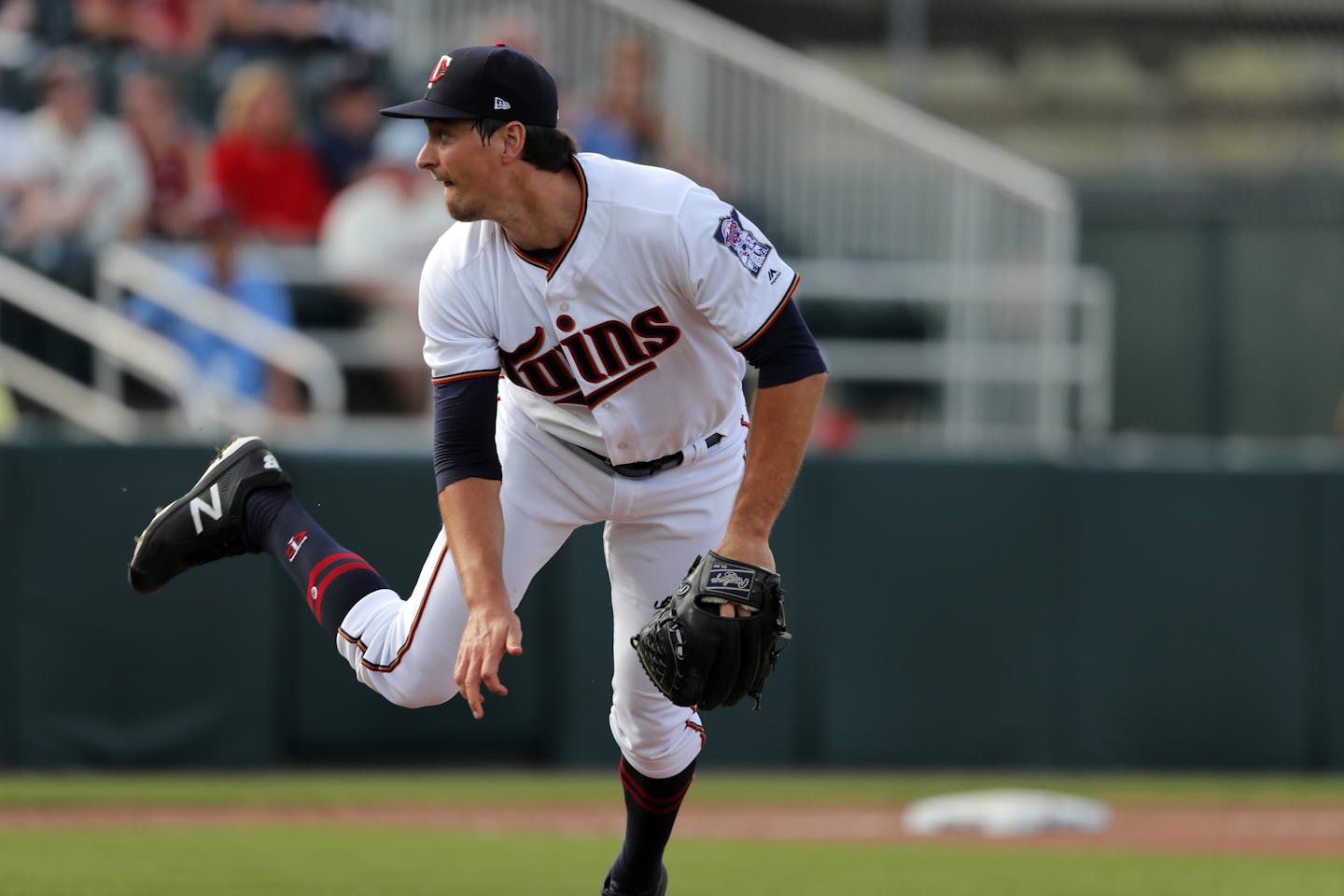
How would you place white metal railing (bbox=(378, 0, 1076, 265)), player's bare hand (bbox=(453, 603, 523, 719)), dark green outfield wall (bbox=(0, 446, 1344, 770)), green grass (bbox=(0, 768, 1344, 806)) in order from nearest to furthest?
player's bare hand (bbox=(453, 603, 523, 719)) < green grass (bbox=(0, 768, 1344, 806)) < dark green outfield wall (bbox=(0, 446, 1344, 770)) < white metal railing (bbox=(378, 0, 1076, 265))

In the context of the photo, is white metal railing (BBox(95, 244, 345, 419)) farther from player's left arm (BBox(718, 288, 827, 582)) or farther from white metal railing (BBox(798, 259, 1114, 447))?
player's left arm (BBox(718, 288, 827, 582))

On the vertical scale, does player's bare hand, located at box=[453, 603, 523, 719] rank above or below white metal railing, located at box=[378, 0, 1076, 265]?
below

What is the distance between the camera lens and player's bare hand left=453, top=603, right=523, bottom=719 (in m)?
4.47

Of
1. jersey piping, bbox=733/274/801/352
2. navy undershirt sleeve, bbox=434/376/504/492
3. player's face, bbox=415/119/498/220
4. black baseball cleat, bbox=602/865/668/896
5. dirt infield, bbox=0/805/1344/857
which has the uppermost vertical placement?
player's face, bbox=415/119/498/220

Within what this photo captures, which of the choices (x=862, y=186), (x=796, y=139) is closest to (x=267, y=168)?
(x=796, y=139)

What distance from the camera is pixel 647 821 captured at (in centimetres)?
563

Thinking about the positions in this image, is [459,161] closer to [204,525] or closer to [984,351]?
[204,525]

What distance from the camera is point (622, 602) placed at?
17.9ft

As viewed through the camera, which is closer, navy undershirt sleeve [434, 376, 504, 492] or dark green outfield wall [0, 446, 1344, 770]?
navy undershirt sleeve [434, 376, 504, 492]

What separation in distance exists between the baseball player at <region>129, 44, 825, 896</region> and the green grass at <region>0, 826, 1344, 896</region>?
1579mm

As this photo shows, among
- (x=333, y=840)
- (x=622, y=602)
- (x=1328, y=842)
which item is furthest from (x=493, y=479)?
(x=1328, y=842)

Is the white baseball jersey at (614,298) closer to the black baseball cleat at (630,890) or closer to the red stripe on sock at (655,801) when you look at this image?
the red stripe on sock at (655,801)

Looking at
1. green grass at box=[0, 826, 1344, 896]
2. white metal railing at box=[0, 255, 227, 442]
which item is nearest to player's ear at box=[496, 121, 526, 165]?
green grass at box=[0, 826, 1344, 896]

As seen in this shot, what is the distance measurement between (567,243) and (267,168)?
21.0ft
